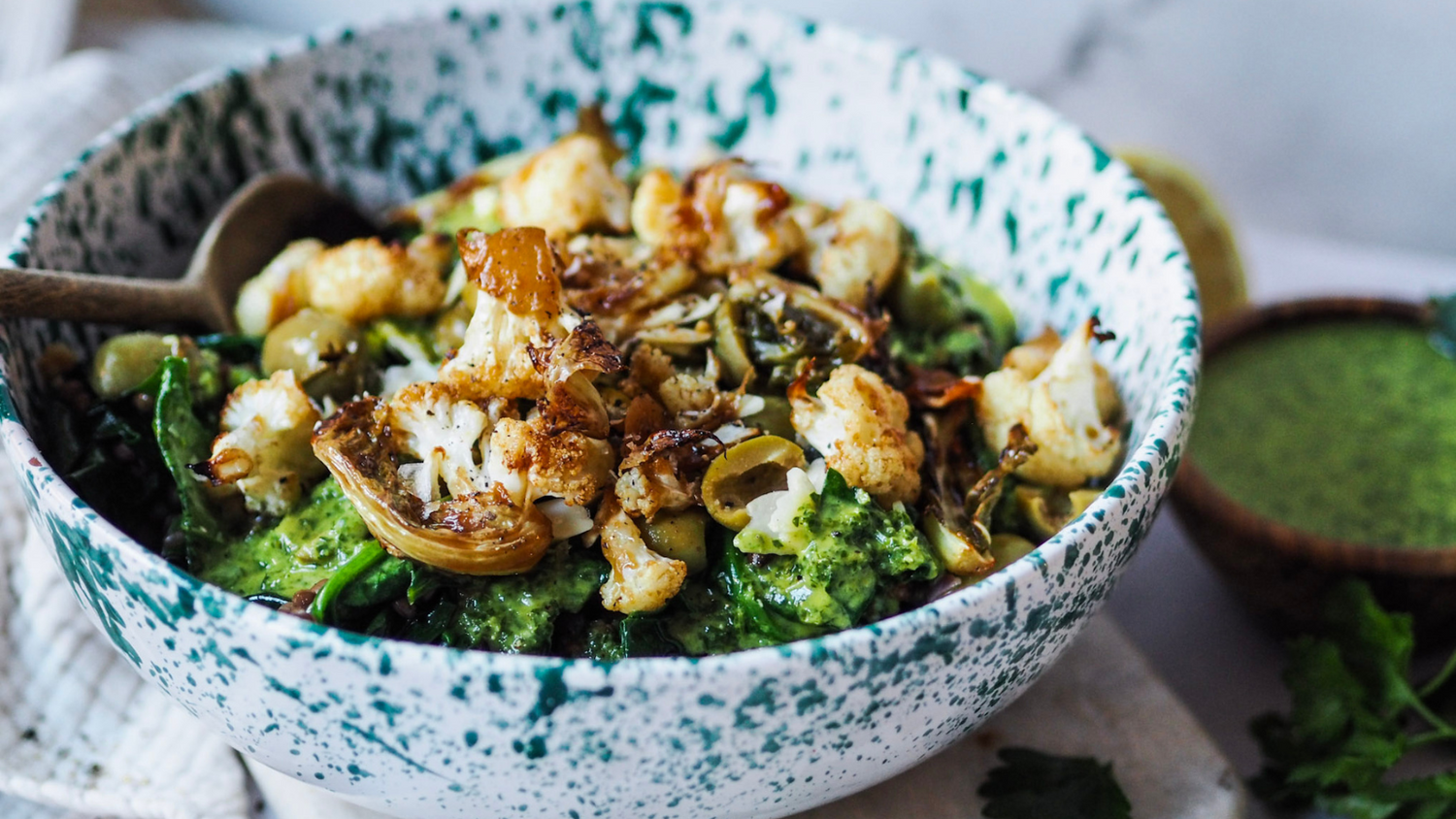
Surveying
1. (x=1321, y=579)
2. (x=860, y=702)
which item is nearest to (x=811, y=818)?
(x=860, y=702)

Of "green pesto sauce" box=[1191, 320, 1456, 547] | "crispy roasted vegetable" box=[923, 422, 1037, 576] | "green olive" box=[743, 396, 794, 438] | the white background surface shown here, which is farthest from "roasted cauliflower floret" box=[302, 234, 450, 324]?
the white background surface

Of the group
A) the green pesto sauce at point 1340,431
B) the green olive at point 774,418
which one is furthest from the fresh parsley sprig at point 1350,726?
the green olive at point 774,418

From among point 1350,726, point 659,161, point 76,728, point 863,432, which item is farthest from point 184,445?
point 1350,726

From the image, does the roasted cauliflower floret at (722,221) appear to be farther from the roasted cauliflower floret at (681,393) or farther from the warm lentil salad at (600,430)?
the roasted cauliflower floret at (681,393)

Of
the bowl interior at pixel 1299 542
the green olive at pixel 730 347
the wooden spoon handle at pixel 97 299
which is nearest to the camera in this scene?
the wooden spoon handle at pixel 97 299

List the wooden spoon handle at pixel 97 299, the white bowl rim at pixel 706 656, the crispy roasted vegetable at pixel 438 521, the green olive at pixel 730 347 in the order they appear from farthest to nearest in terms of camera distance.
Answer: the green olive at pixel 730 347
the wooden spoon handle at pixel 97 299
the crispy roasted vegetable at pixel 438 521
the white bowl rim at pixel 706 656

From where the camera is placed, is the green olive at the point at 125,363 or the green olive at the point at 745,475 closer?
the green olive at the point at 745,475
